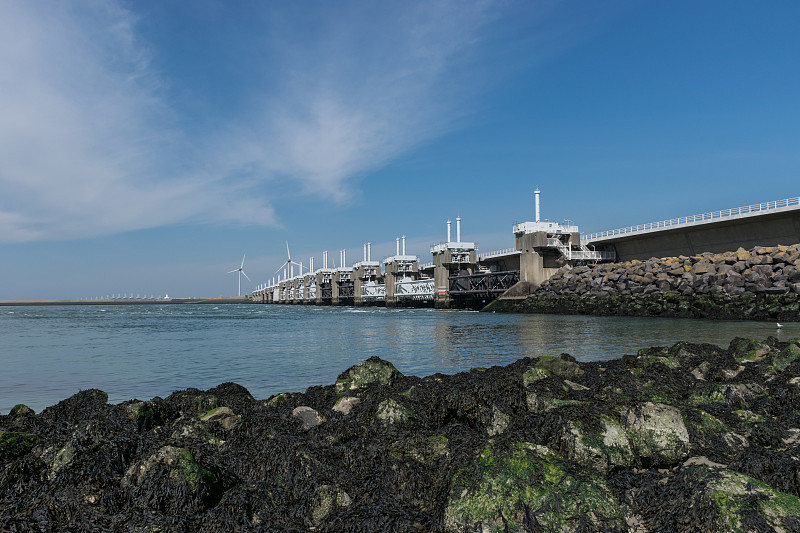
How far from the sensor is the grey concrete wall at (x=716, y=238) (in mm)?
42688

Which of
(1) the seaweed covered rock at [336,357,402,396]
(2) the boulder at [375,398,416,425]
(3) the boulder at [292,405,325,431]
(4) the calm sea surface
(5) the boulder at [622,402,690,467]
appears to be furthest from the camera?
(4) the calm sea surface

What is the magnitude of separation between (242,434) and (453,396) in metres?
2.47

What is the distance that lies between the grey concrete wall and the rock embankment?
3442 millimetres

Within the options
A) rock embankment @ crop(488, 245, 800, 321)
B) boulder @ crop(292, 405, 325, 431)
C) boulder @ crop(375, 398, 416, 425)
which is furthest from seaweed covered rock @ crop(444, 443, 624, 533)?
rock embankment @ crop(488, 245, 800, 321)

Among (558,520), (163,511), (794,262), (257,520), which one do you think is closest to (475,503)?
(558,520)

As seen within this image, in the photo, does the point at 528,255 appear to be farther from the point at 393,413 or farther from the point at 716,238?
the point at 393,413

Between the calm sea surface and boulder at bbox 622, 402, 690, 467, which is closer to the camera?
boulder at bbox 622, 402, 690, 467

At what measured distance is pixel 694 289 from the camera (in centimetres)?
3784

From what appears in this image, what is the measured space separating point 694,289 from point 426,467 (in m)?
39.2

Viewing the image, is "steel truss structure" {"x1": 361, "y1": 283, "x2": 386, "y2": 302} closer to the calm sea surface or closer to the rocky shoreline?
the calm sea surface

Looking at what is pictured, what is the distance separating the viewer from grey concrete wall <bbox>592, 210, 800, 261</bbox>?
42688 mm

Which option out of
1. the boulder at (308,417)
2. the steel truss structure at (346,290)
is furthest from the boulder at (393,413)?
the steel truss structure at (346,290)

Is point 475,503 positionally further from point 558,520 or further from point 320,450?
point 320,450

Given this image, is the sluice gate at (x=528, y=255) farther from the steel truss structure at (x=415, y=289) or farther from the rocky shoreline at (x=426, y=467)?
the rocky shoreline at (x=426, y=467)
